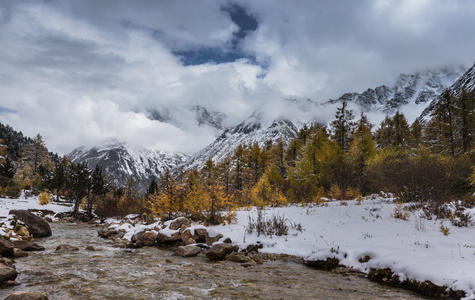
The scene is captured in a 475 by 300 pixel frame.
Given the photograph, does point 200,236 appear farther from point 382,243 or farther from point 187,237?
point 382,243

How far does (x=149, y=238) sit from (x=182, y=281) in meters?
8.28

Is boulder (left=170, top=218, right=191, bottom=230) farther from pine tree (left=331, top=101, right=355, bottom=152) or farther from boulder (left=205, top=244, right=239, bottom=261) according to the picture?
pine tree (left=331, top=101, right=355, bottom=152)

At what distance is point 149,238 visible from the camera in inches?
591

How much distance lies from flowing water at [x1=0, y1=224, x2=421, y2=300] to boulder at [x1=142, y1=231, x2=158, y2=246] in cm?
431

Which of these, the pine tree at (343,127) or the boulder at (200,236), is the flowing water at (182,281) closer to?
the boulder at (200,236)

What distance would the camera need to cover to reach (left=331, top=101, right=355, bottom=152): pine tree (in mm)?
39531

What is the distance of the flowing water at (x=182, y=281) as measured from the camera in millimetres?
6355

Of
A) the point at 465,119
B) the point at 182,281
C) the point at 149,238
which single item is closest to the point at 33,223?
the point at 149,238

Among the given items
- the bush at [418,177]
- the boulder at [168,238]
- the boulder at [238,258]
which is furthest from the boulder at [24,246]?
the bush at [418,177]

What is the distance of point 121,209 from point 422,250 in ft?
165

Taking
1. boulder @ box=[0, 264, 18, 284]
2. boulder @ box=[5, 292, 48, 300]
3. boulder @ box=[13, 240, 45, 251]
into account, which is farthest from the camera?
boulder @ box=[13, 240, 45, 251]

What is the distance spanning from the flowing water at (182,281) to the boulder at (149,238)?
14.2 feet

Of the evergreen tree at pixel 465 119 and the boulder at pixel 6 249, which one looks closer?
the boulder at pixel 6 249

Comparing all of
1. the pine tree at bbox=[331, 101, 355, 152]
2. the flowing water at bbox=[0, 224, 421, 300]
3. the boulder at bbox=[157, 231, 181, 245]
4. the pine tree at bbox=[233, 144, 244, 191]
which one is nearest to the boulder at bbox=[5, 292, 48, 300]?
the flowing water at bbox=[0, 224, 421, 300]
